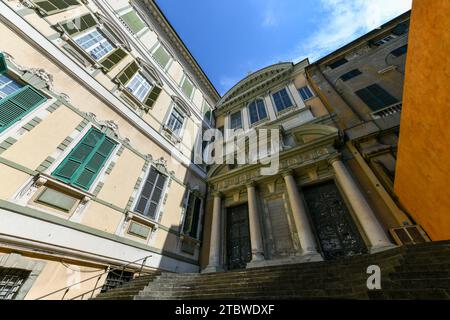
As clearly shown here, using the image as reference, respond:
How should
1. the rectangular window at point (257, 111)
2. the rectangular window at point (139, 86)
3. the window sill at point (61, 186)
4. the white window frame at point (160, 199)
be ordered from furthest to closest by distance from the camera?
the rectangular window at point (257, 111) → the rectangular window at point (139, 86) → the white window frame at point (160, 199) → the window sill at point (61, 186)

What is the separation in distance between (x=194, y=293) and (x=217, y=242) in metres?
4.03

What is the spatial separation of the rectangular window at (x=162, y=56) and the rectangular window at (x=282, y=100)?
7961 millimetres

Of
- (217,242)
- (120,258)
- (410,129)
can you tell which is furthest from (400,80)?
(120,258)

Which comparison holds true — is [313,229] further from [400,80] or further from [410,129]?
[400,80]

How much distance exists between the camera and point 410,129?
411 centimetres

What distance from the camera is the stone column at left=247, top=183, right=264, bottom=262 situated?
287 inches

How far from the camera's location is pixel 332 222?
7.19 meters

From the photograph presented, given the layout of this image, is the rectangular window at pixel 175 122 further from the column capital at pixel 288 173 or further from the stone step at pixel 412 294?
the stone step at pixel 412 294

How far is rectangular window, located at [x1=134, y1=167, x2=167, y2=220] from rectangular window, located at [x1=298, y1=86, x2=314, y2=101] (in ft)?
31.5

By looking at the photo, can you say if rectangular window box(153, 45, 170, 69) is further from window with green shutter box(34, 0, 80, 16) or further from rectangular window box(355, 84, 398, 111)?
rectangular window box(355, 84, 398, 111)

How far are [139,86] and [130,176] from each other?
5.03m

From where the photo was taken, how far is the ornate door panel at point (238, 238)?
8.34 meters

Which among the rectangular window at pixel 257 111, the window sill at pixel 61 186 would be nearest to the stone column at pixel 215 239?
the window sill at pixel 61 186

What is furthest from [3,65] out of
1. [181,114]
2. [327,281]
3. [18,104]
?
[327,281]
